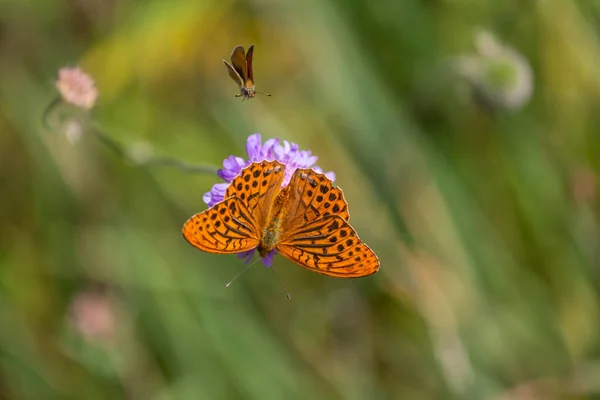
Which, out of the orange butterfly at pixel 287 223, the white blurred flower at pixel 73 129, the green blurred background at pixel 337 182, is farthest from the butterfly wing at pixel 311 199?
the green blurred background at pixel 337 182

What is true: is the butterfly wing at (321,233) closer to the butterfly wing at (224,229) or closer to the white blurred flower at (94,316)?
the butterfly wing at (224,229)

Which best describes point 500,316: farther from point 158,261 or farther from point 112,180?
point 112,180

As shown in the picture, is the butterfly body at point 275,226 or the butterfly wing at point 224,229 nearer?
the butterfly wing at point 224,229

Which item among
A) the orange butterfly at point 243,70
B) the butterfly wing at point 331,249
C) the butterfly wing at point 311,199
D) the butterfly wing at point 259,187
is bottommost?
the butterfly wing at point 331,249

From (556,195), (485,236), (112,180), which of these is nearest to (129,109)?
(112,180)

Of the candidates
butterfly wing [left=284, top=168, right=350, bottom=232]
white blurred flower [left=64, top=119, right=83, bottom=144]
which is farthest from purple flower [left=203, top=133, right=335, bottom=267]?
white blurred flower [left=64, top=119, right=83, bottom=144]

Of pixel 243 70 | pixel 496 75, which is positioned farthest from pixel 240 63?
pixel 496 75
